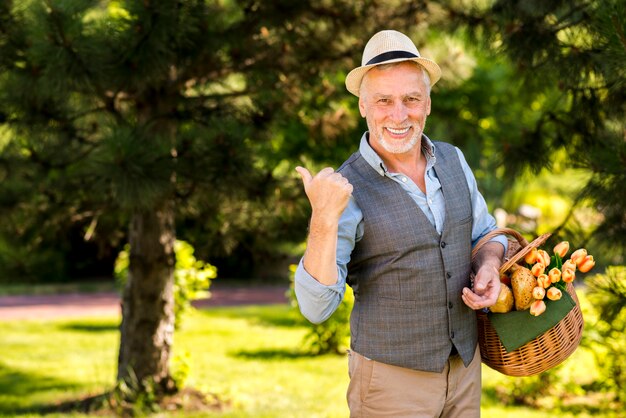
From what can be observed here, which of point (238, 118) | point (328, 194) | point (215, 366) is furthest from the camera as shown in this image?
point (215, 366)

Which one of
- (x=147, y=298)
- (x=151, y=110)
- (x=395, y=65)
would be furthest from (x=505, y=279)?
(x=147, y=298)

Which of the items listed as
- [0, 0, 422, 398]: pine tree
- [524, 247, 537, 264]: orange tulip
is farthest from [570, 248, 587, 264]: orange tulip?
[0, 0, 422, 398]: pine tree

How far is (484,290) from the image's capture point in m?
2.41

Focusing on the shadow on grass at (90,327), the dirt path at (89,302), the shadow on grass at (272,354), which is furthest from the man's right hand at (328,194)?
the dirt path at (89,302)

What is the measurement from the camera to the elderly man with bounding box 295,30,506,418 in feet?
8.05

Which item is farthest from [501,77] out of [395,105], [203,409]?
[395,105]

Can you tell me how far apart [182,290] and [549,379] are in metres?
3.39

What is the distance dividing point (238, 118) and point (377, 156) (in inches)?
94.0

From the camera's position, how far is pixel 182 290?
788 cm

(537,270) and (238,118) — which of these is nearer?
(537,270)

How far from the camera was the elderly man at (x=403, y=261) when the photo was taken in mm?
2453

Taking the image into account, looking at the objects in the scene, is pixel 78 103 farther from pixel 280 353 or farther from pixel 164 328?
pixel 280 353

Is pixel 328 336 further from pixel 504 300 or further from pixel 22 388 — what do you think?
pixel 504 300

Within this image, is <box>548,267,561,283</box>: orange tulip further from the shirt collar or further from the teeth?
the teeth
